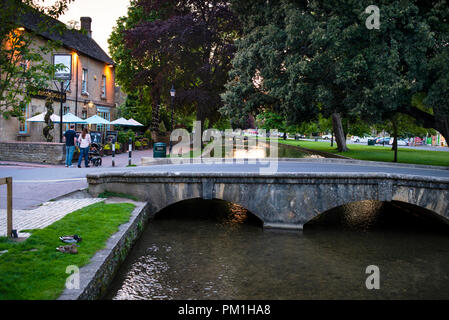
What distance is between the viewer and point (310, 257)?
10398mm

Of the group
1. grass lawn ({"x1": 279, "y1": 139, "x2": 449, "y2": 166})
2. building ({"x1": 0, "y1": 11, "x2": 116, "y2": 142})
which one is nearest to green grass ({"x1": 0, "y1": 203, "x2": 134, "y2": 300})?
building ({"x1": 0, "y1": 11, "x2": 116, "y2": 142})

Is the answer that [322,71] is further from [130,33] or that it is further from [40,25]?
[130,33]

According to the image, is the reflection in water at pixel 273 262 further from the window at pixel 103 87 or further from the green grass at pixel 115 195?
the window at pixel 103 87

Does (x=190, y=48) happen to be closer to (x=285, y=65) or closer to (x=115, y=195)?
(x=285, y=65)

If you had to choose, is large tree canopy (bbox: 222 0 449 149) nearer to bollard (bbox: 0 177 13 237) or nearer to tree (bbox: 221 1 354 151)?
tree (bbox: 221 1 354 151)

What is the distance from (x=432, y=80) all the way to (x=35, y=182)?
55.1 feet

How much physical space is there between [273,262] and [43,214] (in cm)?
602

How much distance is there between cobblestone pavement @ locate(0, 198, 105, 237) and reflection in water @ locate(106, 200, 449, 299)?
2.11 m

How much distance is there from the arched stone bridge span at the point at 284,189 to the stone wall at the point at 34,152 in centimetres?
791

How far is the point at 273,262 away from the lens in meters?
9.92

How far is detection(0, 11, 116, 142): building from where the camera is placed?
24269mm

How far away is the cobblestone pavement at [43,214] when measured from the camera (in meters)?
8.88

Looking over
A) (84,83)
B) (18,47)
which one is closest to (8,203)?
(18,47)
